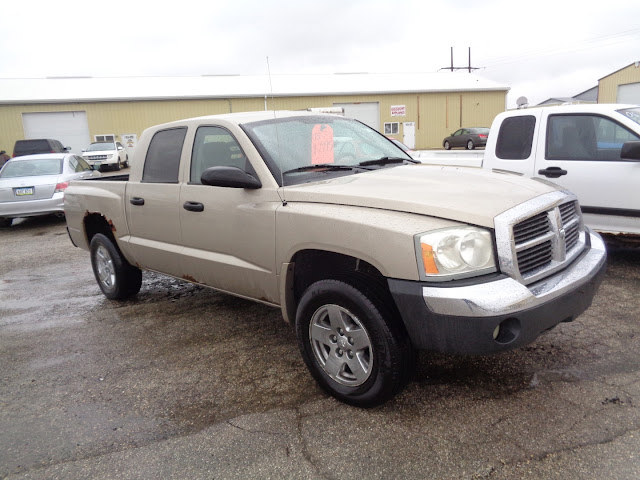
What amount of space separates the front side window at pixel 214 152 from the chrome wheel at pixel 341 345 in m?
1.28

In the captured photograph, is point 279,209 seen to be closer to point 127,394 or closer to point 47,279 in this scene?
point 127,394

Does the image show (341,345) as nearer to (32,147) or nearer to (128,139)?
(32,147)

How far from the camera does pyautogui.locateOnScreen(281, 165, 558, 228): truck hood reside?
2.74 metres

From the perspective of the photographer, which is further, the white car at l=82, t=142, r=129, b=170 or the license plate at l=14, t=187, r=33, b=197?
the white car at l=82, t=142, r=129, b=170

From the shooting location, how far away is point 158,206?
14.4 ft

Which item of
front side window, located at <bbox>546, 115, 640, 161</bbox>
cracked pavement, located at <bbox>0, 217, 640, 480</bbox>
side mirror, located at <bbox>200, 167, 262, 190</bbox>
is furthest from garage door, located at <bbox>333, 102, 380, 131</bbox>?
side mirror, located at <bbox>200, 167, 262, 190</bbox>

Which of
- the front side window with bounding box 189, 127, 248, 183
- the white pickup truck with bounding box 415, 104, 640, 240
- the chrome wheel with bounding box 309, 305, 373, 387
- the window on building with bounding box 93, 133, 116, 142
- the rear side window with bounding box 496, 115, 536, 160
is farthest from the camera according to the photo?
the window on building with bounding box 93, 133, 116, 142

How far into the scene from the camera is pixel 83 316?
511 centimetres

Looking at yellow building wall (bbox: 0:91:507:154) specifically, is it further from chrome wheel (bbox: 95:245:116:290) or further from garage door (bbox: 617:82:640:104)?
chrome wheel (bbox: 95:245:116:290)

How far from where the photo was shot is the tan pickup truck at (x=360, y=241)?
8.53ft

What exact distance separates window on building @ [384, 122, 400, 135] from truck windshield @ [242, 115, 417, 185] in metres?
28.9

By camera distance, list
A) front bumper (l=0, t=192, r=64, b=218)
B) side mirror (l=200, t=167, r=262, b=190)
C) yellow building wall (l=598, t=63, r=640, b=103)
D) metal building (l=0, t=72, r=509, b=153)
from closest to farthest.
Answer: side mirror (l=200, t=167, r=262, b=190) < front bumper (l=0, t=192, r=64, b=218) < metal building (l=0, t=72, r=509, b=153) < yellow building wall (l=598, t=63, r=640, b=103)

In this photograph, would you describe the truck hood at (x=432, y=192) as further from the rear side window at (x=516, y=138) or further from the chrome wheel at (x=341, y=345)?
the rear side window at (x=516, y=138)

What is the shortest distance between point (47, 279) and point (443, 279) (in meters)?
5.93
